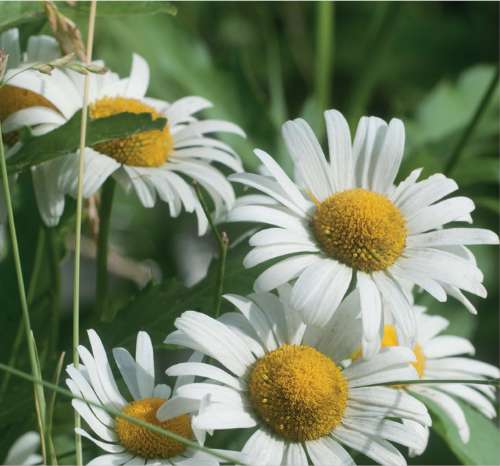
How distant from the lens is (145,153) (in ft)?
2.52

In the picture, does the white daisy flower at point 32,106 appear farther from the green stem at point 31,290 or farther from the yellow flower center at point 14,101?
the green stem at point 31,290

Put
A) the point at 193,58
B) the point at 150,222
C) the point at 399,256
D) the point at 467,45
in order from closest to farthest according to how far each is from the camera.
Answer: the point at 399,256 → the point at 193,58 → the point at 150,222 → the point at 467,45

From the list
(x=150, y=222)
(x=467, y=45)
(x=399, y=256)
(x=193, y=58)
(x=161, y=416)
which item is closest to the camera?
(x=161, y=416)

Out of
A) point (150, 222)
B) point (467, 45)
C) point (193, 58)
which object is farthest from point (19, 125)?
point (467, 45)

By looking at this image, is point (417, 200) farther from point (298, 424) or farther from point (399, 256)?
point (298, 424)

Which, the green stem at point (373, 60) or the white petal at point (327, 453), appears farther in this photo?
the green stem at point (373, 60)

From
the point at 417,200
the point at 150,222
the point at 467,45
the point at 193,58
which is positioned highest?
the point at 417,200

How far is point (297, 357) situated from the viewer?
63cm

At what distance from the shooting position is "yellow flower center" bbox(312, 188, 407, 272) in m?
0.68

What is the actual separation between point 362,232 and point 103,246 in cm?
20

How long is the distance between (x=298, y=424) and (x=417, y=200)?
0.19 metres

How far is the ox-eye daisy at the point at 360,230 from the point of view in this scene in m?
0.63

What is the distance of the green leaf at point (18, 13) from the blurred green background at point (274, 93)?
0.13ft

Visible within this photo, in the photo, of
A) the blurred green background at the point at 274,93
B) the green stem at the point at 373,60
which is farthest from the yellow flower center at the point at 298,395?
the green stem at the point at 373,60
